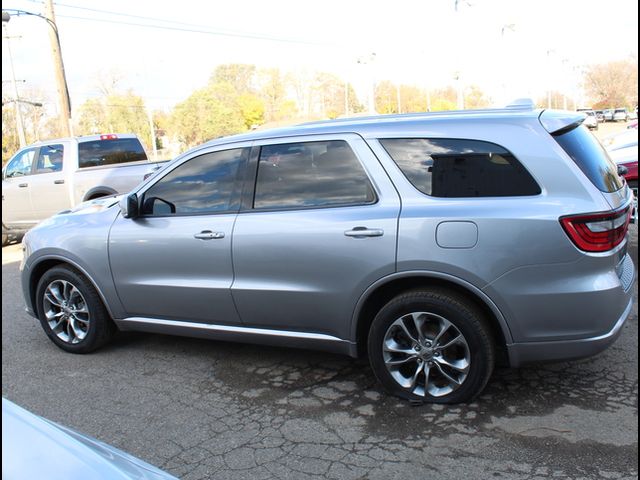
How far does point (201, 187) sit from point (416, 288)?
1.79m

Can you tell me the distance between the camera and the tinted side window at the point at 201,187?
4188 mm

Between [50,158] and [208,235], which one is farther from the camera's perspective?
[50,158]

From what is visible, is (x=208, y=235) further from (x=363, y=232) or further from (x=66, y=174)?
(x=66, y=174)

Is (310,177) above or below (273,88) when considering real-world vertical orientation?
below

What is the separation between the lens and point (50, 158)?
10.6 meters

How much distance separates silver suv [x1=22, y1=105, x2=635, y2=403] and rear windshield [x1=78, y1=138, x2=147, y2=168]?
21.0ft

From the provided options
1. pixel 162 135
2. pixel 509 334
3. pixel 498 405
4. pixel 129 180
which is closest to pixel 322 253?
pixel 509 334

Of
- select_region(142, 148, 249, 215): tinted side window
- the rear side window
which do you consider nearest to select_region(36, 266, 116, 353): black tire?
select_region(142, 148, 249, 215): tinted side window

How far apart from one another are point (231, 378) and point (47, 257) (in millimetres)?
1934

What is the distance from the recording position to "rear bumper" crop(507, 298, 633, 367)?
333cm

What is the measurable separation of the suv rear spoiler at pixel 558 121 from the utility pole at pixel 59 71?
53.2ft

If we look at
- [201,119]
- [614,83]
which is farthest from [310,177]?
[614,83]

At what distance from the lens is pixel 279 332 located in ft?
13.1

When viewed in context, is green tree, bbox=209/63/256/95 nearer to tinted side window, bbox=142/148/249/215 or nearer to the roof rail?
tinted side window, bbox=142/148/249/215
